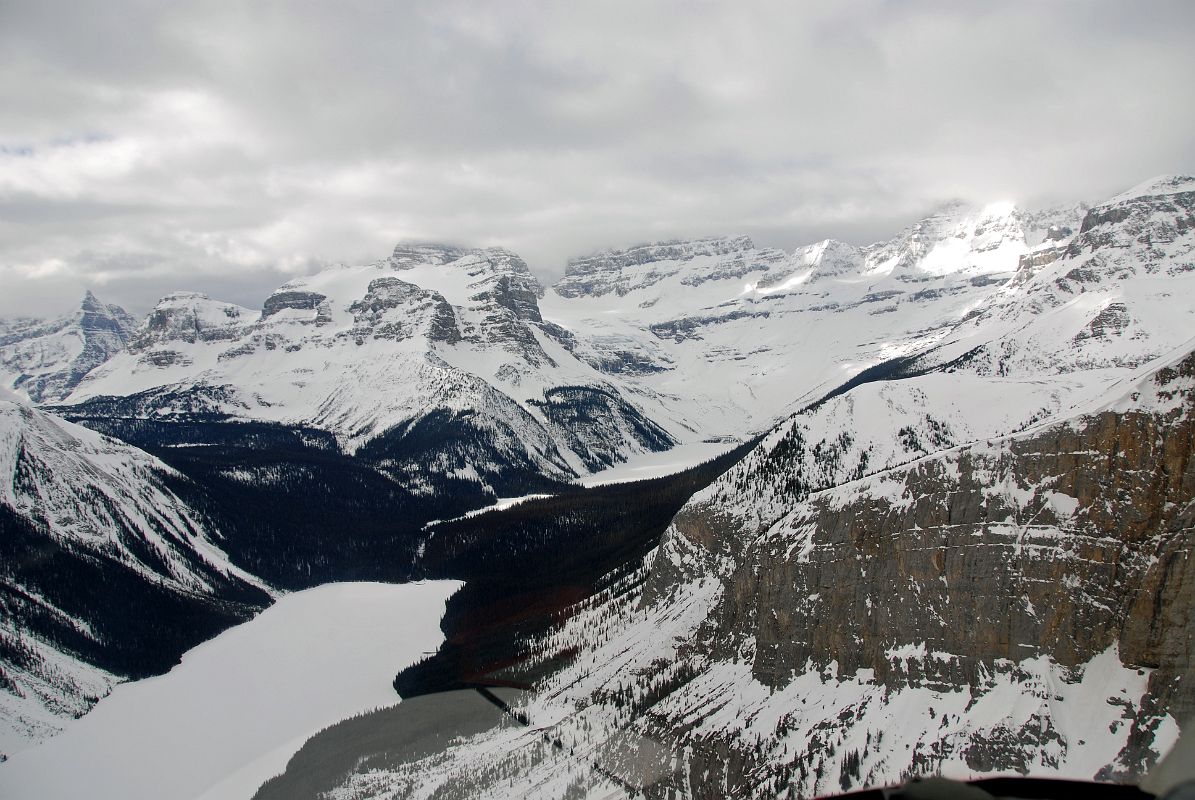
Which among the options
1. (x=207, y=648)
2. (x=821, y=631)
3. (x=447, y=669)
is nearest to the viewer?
(x=821, y=631)

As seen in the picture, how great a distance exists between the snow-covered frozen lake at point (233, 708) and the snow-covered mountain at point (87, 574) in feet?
16.3

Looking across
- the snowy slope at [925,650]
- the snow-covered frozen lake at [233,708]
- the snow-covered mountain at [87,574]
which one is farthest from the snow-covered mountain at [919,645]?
the snow-covered mountain at [87,574]

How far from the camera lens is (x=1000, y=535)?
160 feet

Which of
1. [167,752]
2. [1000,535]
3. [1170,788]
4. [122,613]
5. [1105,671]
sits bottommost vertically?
[167,752]

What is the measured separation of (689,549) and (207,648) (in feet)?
253

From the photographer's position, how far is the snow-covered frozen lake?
78.2 metres

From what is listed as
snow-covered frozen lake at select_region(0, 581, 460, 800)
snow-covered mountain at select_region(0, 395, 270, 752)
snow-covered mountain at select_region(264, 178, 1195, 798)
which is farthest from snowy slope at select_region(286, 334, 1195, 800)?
snow-covered mountain at select_region(0, 395, 270, 752)

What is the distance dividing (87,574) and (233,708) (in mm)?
45080

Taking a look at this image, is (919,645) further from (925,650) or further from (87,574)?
(87,574)

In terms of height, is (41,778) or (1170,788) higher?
(1170,788)

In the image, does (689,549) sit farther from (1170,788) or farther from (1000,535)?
(1170,788)

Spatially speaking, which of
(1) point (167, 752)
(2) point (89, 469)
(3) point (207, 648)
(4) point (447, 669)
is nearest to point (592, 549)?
(4) point (447, 669)

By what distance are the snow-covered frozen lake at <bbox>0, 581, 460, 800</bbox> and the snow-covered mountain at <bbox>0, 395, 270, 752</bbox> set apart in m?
4.96

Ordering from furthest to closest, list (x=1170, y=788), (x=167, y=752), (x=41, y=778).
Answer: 1. (x=167, y=752)
2. (x=41, y=778)
3. (x=1170, y=788)
